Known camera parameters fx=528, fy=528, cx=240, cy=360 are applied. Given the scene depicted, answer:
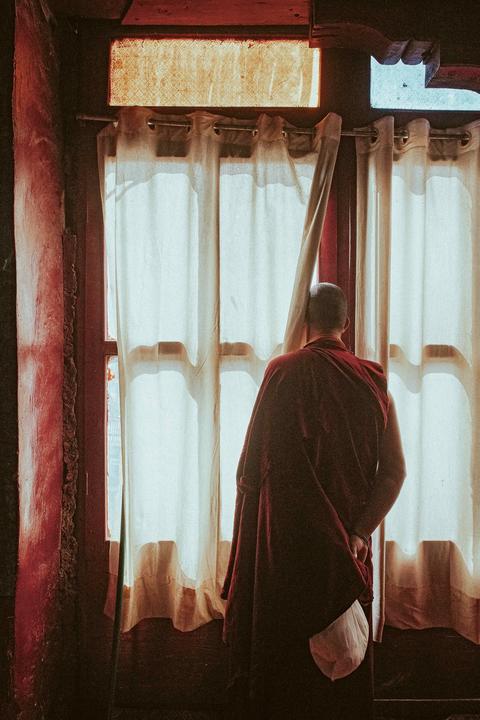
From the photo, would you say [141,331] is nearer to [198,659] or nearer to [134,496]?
[134,496]

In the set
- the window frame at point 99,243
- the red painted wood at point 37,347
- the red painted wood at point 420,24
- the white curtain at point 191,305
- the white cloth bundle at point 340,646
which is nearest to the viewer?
the white cloth bundle at point 340,646

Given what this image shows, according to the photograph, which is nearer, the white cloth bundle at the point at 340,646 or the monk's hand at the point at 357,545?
the white cloth bundle at the point at 340,646

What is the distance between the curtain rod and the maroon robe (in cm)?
89

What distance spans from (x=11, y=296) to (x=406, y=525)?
67.1 inches

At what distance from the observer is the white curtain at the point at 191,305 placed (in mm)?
2088

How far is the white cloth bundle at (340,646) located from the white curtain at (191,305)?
579 millimetres

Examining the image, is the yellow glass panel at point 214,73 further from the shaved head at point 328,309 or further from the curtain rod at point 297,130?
the shaved head at point 328,309

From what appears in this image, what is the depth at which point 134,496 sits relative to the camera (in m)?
2.10

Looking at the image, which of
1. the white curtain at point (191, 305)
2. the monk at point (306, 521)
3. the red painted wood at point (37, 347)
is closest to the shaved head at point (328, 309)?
the monk at point (306, 521)

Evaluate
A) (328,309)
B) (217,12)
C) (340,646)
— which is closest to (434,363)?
(328,309)

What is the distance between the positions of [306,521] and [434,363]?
2.98ft

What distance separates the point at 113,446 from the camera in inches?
88.2

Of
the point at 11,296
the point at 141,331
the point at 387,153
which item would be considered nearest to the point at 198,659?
the point at 141,331

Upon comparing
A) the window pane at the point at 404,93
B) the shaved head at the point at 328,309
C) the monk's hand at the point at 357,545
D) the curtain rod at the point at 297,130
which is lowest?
the monk's hand at the point at 357,545
